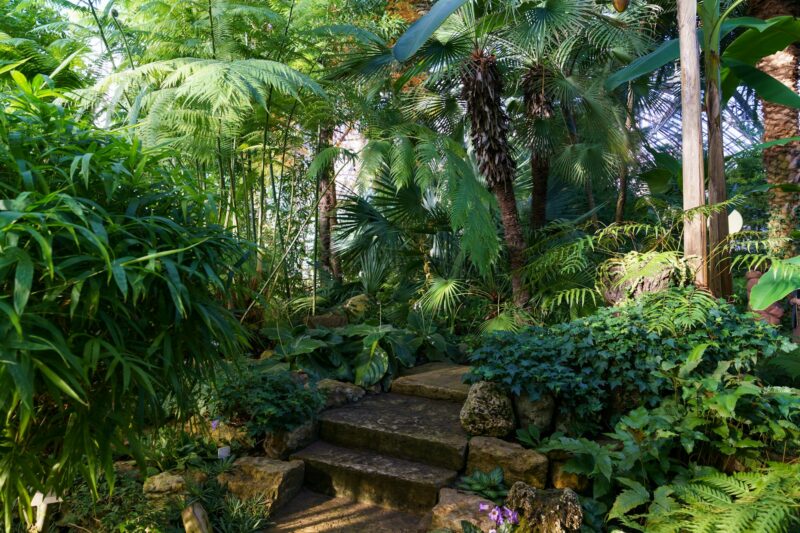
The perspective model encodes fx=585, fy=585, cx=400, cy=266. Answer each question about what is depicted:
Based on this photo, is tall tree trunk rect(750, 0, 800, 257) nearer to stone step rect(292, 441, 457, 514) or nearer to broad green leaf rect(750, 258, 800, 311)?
broad green leaf rect(750, 258, 800, 311)

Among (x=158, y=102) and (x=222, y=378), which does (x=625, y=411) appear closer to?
(x=222, y=378)

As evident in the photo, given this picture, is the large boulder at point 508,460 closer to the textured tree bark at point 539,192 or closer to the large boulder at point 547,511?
the large boulder at point 547,511

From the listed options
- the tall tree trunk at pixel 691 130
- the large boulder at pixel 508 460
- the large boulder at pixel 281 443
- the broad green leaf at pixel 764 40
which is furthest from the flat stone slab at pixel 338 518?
the broad green leaf at pixel 764 40

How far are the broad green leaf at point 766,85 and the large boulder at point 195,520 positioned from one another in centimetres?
430

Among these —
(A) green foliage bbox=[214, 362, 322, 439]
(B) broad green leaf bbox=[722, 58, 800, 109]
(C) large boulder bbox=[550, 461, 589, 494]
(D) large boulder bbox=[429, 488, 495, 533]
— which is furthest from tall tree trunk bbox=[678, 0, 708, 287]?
(A) green foliage bbox=[214, 362, 322, 439]

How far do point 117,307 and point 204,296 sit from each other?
29 cm

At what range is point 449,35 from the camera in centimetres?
472

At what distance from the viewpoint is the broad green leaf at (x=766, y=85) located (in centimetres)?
401

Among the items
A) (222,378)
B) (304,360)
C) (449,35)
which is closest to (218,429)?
(222,378)

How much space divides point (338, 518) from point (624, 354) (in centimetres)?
169

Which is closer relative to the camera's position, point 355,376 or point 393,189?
point 355,376

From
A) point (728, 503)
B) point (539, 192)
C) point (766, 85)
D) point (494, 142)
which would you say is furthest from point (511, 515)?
point (539, 192)

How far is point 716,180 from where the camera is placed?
3.55 meters

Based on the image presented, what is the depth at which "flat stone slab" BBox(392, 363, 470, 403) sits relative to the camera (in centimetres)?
389
